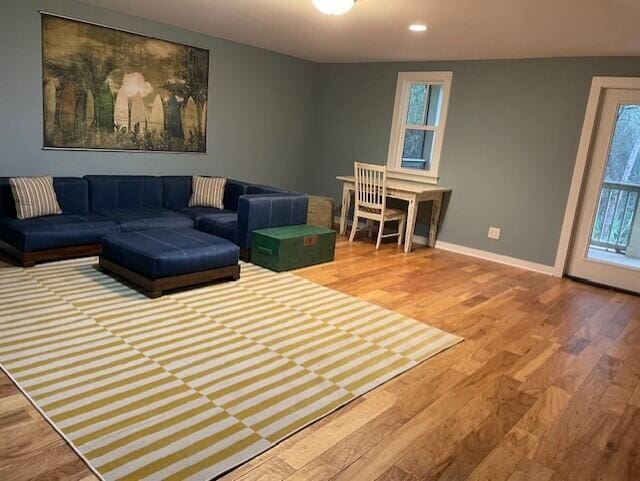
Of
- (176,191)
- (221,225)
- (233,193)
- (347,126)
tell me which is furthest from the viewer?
(347,126)

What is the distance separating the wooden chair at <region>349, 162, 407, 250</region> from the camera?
5.37 metres

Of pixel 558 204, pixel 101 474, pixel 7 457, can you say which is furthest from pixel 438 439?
pixel 558 204

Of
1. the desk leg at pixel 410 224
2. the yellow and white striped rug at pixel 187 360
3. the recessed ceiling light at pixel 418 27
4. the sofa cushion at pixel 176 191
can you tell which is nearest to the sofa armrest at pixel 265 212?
the yellow and white striped rug at pixel 187 360

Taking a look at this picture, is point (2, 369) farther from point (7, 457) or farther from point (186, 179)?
point (186, 179)

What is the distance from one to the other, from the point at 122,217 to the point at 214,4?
6.49 feet

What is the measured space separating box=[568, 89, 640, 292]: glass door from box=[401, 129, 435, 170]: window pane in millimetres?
2082

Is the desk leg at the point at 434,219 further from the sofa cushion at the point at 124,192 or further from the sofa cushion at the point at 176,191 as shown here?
the sofa cushion at the point at 124,192

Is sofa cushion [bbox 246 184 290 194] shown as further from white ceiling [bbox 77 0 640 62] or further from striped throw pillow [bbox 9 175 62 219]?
striped throw pillow [bbox 9 175 62 219]

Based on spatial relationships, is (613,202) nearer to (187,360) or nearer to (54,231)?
(187,360)

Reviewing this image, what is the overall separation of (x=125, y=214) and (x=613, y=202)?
4.66 meters

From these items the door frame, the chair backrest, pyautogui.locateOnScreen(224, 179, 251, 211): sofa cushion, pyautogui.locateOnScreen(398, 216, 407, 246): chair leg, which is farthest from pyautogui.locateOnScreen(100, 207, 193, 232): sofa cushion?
the door frame

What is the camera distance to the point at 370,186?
18.0 feet

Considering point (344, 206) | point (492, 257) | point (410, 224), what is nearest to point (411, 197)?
point (410, 224)

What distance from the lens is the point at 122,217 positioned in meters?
4.31
